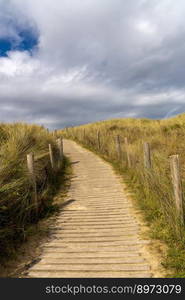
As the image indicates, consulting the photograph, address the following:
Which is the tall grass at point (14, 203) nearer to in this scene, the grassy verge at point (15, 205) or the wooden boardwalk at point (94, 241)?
the grassy verge at point (15, 205)

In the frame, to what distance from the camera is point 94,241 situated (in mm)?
4473

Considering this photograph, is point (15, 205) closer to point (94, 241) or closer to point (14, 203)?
point (14, 203)

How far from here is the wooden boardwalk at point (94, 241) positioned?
3.49 meters

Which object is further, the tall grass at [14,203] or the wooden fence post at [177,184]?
the tall grass at [14,203]

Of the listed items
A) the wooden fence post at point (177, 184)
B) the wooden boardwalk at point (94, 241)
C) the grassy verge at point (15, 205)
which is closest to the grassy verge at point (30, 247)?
the grassy verge at point (15, 205)

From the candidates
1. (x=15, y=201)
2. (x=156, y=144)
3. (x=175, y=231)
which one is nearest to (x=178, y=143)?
(x=156, y=144)

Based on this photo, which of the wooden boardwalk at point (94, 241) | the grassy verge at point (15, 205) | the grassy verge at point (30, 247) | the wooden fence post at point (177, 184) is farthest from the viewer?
the grassy verge at point (15, 205)

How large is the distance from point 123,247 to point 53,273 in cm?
129

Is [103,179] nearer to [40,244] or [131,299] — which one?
[40,244]

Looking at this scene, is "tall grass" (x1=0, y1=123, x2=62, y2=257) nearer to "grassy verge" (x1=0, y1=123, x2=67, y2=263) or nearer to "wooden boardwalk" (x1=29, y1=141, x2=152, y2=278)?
"grassy verge" (x1=0, y1=123, x2=67, y2=263)

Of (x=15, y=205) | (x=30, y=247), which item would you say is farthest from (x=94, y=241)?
(x=15, y=205)

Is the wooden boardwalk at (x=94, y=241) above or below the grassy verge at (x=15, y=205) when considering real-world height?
below

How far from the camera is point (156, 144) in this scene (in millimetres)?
11992

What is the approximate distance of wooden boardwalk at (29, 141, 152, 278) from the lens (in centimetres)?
349
